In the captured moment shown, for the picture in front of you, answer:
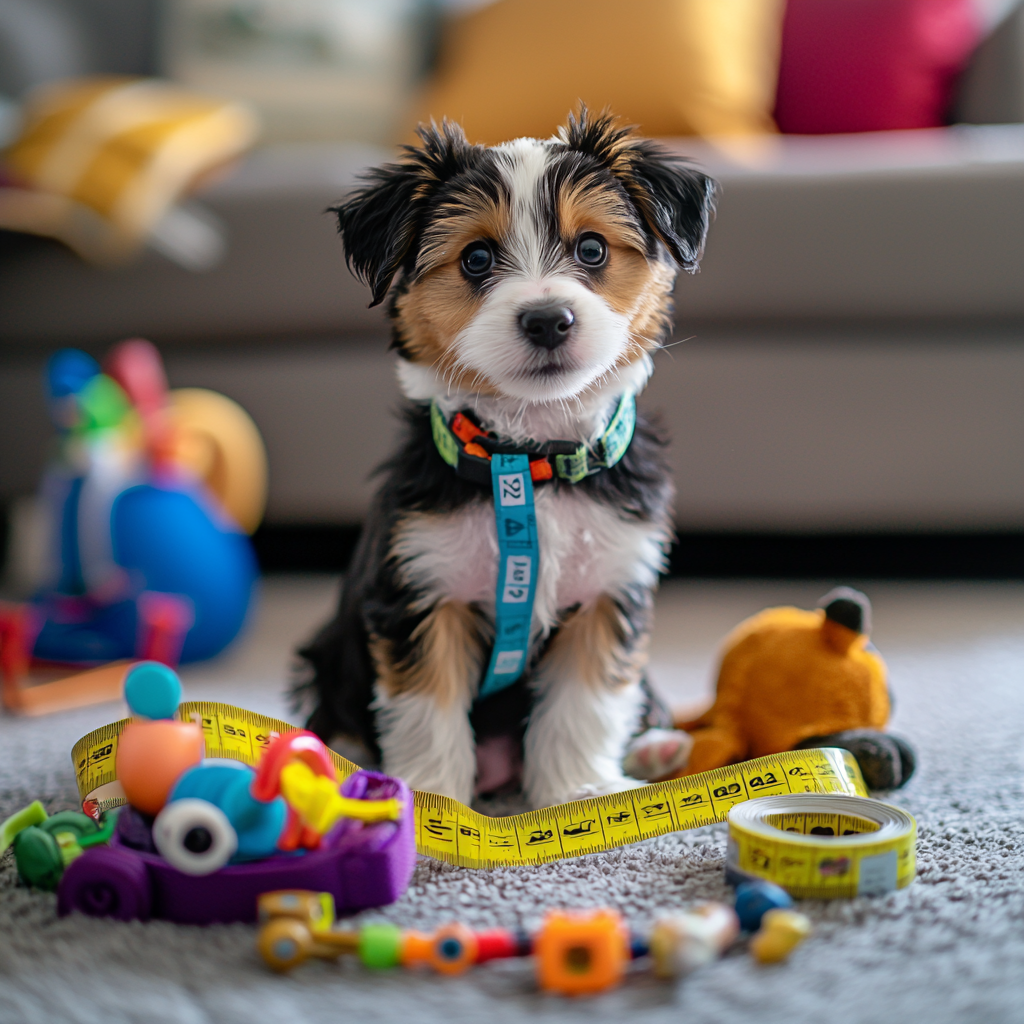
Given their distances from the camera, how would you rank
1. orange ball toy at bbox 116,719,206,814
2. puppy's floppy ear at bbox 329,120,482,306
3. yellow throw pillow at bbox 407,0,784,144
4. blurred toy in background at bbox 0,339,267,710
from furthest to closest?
1. yellow throw pillow at bbox 407,0,784,144
2. blurred toy in background at bbox 0,339,267,710
3. puppy's floppy ear at bbox 329,120,482,306
4. orange ball toy at bbox 116,719,206,814

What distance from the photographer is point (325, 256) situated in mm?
2832

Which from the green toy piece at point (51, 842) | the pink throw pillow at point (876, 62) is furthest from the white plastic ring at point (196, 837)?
the pink throw pillow at point (876, 62)

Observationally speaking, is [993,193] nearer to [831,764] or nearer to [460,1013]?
[831,764]

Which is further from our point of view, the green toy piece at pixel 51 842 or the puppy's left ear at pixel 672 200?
the puppy's left ear at pixel 672 200

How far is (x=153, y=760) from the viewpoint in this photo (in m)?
1.14

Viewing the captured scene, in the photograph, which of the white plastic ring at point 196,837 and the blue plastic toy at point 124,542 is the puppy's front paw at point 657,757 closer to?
the white plastic ring at point 196,837

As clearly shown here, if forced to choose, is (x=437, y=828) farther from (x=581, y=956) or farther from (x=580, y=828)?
(x=581, y=956)

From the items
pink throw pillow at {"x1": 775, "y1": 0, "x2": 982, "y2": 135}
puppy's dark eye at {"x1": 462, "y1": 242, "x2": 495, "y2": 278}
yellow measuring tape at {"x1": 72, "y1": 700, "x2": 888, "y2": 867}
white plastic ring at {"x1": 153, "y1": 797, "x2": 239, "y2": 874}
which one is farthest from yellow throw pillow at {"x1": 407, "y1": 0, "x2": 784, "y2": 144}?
white plastic ring at {"x1": 153, "y1": 797, "x2": 239, "y2": 874}

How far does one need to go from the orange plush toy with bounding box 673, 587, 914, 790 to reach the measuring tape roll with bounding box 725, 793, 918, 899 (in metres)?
0.26

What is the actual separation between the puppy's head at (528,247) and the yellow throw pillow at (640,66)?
1.81 metres

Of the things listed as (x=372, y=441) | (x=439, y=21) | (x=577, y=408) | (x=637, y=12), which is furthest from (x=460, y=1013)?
(x=439, y=21)

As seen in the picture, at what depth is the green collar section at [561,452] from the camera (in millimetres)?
1420

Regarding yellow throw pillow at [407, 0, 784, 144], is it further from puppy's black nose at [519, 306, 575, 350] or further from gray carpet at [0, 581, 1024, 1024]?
gray carpet at [0, 581, 1024, 1024]

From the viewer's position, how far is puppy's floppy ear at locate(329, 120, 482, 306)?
1388 mm
